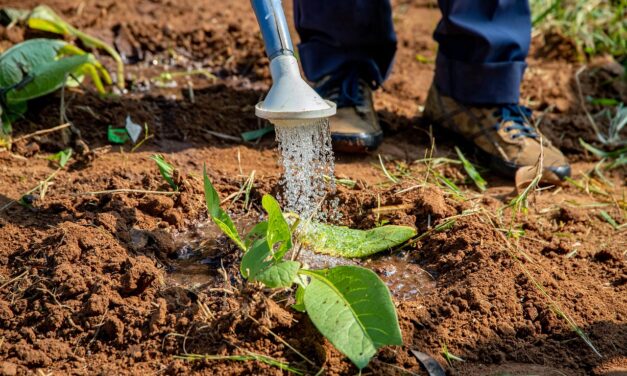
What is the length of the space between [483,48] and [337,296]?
1.49 m

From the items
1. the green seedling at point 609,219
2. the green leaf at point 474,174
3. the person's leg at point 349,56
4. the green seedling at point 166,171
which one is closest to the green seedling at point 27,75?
the green seedling at point 166,171

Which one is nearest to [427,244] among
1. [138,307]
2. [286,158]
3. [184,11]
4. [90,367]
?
[286,158]

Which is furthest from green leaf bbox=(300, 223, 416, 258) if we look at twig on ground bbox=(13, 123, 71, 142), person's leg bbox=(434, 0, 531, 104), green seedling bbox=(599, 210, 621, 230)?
twig on ground bbox=(13, 123, 71, 142)

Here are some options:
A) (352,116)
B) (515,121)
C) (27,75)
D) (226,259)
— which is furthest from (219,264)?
(515,121)

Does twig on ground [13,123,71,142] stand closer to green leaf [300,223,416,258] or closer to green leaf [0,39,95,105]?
green leaf [0,39,95,105]

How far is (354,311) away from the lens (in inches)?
62.9

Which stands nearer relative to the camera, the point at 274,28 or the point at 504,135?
the point at 274,28

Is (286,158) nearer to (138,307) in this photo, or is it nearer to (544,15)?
(138,307)

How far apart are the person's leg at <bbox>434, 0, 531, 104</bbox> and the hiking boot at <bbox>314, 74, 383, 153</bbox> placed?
34 centimetres

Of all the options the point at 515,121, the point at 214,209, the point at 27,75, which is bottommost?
the point at 515,121

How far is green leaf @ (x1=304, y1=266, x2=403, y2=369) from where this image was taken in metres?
1.53

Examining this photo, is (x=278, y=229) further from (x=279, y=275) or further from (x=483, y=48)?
(x=483, y=48)

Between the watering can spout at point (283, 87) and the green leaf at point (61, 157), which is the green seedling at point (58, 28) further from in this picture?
the watering can spout at point (283, 87)

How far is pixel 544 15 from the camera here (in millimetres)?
4012
